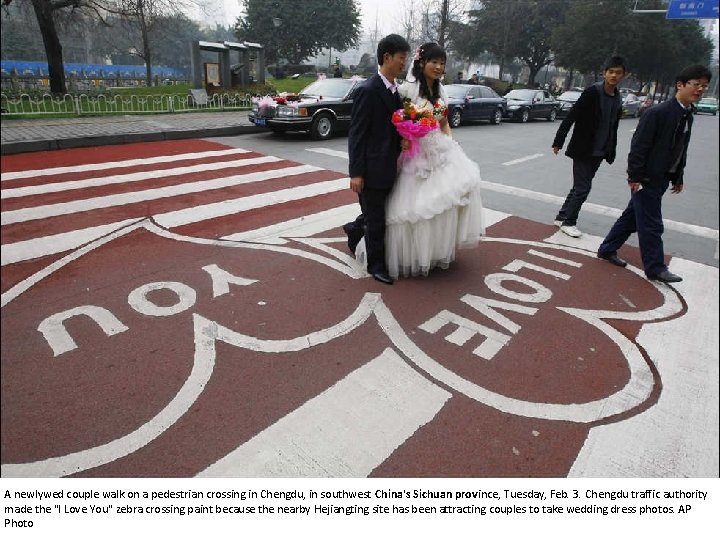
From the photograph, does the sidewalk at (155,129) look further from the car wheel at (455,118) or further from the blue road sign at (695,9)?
the blue road sign at (695,9)

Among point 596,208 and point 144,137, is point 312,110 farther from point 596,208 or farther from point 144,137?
point 596,208

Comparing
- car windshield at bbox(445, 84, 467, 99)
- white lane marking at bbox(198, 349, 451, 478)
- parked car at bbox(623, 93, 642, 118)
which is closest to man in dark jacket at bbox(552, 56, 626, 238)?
white lane marking at bbox(198, 349, 451, 478)

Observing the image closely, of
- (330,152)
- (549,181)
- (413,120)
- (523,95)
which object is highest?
(523,95)

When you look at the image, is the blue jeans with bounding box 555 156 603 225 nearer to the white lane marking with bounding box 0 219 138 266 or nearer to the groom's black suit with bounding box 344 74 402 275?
the groom's black suit with bounding box 344 74 402 275

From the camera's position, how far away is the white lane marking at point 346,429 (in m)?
2.16

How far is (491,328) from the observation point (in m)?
3.44

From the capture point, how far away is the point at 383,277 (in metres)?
4.07

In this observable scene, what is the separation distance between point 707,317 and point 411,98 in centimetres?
299

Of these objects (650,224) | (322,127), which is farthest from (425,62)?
(322,127)

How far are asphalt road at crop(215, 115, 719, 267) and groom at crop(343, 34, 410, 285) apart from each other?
250cm

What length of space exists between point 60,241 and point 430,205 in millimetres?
3482

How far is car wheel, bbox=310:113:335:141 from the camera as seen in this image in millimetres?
11506

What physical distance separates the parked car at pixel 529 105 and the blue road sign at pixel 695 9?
5.78 meters


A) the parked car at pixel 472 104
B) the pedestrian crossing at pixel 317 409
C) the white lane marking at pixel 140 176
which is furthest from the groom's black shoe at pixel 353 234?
the parked car at pixel 472 104
